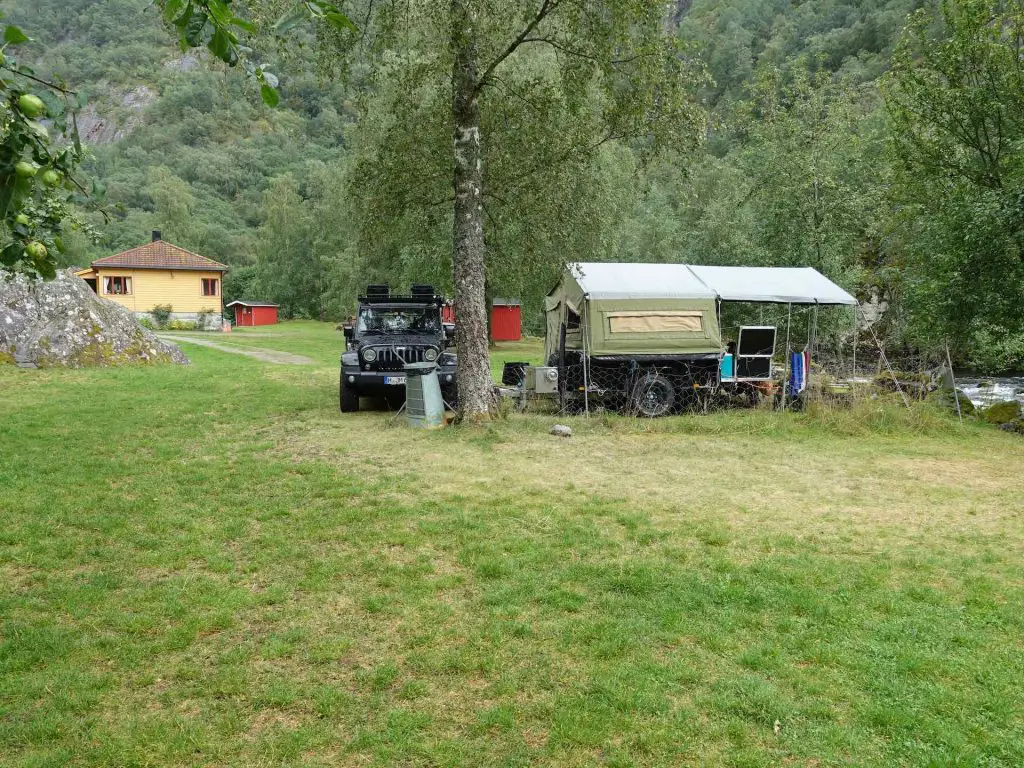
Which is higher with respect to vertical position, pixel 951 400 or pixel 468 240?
pixel 468 240

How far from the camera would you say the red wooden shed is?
105 ft

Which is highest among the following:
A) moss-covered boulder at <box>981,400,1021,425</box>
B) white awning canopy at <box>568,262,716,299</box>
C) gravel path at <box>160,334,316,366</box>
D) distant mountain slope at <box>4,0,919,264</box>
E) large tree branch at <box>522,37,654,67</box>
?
distant mountain slope at <box>4,0,919,264</box>

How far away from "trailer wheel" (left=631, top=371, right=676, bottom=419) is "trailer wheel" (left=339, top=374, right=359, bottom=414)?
459 centimetres

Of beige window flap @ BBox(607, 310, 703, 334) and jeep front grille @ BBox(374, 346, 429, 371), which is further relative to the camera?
beige window flap @ BBox(607, 310, 703, 334)

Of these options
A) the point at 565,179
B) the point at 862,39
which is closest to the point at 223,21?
the point at 565,179

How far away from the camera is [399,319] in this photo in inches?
480

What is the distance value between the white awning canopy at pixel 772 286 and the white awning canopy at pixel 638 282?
33 centimetres

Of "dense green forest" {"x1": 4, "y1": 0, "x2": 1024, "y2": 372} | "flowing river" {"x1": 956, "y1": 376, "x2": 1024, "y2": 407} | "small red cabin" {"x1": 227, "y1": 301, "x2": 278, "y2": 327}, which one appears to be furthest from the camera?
"small red cabin" {"x1": 227, "y1": 301, "x2": 278, "y2": 327}

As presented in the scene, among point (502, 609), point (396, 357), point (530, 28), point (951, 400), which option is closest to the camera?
point (502, 609)

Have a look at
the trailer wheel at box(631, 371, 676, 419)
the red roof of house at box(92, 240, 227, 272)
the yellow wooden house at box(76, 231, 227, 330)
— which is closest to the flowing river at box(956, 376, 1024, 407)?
the trailer wheel at box(631, 371, 676, 419)

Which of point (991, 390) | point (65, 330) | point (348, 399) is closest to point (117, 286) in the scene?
point (65, 330)

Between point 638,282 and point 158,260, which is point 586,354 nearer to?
A: point 638,282

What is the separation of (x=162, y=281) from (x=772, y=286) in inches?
1364

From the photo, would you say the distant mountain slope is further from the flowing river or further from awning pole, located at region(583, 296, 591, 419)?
the flowing river
